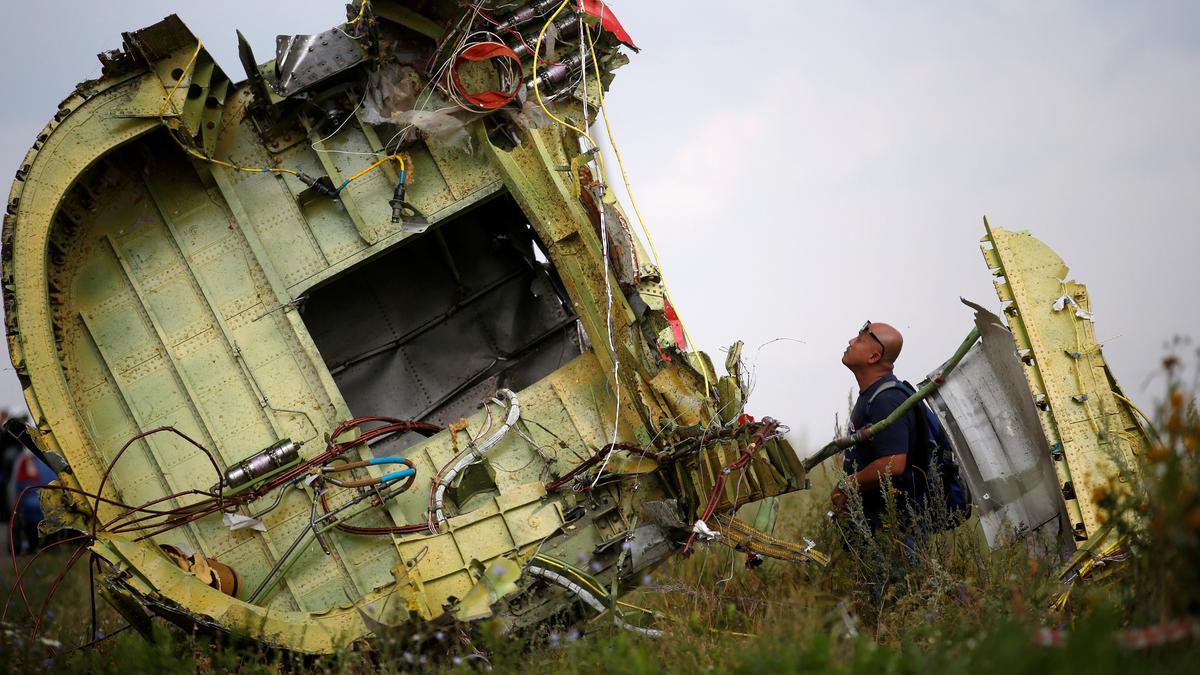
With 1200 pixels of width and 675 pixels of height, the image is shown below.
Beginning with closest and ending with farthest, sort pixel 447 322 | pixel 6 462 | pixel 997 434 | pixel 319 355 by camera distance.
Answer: pixel 997 434, pixel 319 355, pixel 447 322, pixel 6 462

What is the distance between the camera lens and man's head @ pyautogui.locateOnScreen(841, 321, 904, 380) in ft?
20.1

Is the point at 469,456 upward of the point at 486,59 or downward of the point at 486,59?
downward

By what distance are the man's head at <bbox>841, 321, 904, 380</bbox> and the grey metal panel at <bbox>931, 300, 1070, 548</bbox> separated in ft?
1.51

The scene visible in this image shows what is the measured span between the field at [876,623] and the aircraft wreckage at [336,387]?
0.28m

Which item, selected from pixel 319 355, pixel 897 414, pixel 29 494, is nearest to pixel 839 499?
pixel 897 414

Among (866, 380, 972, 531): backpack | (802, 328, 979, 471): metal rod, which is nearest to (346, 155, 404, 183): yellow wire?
(802, 328, 979, 471): metal rod

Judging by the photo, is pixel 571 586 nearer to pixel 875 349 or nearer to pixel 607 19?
pixel 875 349

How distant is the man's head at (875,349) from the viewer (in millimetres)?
6137

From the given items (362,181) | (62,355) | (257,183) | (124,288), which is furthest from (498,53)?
(62,355)

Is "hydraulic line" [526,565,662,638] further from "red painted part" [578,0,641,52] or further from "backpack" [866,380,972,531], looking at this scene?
"red painted part" [578,0,641,52]

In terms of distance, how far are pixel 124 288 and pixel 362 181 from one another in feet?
5.91

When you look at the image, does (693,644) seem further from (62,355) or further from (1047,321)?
(62,355)

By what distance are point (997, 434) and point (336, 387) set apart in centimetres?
451

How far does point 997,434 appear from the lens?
6363mm
